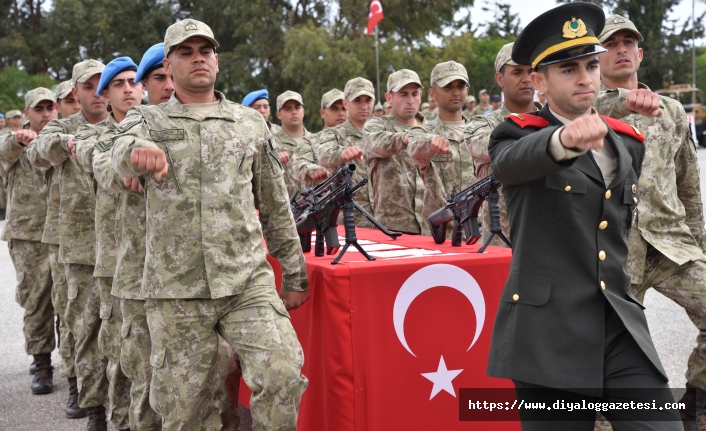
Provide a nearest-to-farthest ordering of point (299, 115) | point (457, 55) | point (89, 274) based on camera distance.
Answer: point (89, 274)
point (299, 115)
point (457, 55)

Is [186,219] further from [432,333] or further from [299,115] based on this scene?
[299,115]

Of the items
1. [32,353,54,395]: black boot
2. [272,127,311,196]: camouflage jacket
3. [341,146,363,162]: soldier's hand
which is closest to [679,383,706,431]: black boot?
[341,146,363,162]: soldier's hand

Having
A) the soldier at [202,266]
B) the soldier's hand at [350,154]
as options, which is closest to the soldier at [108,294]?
the soldier at [202,266]

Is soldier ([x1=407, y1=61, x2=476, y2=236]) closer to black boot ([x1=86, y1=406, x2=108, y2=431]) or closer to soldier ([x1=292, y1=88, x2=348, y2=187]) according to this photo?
soldier ([x1=292, y1=88, x2=348, y2=187])

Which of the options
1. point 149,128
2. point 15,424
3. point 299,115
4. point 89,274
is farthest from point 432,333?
point 299,115

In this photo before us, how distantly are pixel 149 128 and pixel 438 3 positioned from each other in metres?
29.8

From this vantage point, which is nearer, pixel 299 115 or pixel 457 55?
pixel 299 115

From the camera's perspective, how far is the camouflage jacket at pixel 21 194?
7.32 m

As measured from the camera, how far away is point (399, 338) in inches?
179

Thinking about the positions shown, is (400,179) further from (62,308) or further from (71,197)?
(62,308)

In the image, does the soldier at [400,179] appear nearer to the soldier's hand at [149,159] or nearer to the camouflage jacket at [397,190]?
the camouflage jacket at [397,190]

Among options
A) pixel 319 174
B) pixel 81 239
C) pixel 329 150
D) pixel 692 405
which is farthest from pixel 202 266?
pixel 329 150

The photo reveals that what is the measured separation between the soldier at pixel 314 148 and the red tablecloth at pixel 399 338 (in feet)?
6.56

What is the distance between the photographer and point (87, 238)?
20.0 ft
